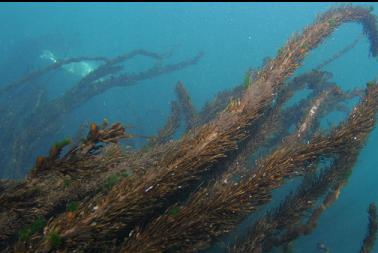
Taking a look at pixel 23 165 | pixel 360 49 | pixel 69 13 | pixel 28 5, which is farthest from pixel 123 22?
pixel 23 165

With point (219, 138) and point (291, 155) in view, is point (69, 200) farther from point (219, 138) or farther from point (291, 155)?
point (291, 155)

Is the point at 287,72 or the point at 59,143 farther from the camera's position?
the point at 287,72

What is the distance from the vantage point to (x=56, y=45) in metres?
29.5

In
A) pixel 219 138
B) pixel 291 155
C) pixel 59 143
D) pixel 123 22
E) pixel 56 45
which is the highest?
pixel 59 143

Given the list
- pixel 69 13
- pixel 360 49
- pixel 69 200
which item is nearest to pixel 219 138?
pixel 69 200

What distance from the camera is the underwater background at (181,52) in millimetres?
21719

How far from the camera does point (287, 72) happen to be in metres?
4.99

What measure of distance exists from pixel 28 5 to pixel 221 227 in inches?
4075

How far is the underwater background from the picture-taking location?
21719mm

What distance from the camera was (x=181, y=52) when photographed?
56625 mm

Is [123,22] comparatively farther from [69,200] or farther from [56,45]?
[69,200]

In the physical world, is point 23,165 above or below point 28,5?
above

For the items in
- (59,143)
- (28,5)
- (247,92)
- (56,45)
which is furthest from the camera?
(28,5)

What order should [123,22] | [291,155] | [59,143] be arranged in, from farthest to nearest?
[123,22]
[291,155]
[59,143]
